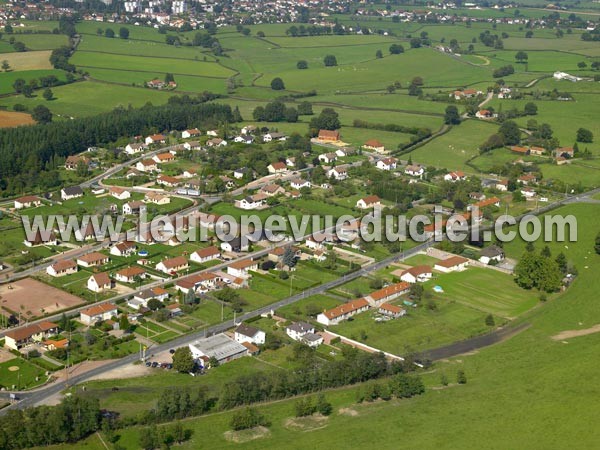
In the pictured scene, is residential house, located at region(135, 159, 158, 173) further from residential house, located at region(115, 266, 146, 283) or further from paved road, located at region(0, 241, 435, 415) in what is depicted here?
paved road, located at region(0, 241, 435, 415)

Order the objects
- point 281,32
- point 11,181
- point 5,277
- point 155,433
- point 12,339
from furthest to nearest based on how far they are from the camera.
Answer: point 281,32 → point 11,181 → point 5,277 → point 12,339 → point 155,433

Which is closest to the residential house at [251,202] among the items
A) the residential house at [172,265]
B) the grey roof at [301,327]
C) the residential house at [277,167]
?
the residential house at [277,167]

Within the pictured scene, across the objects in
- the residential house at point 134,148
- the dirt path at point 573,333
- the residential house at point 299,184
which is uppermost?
the residential house at point 134,148

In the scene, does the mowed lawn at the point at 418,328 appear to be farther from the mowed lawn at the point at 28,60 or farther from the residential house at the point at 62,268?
the mowed lawn at the point at 28,60

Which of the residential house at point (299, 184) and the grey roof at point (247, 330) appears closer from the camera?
the grey roof at point (247, 330)

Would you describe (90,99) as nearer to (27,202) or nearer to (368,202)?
(27,202)

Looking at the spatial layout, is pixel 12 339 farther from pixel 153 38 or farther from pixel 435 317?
pixel 153 38

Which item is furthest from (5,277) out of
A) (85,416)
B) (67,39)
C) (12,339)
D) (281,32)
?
(281,32)
